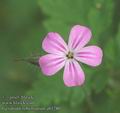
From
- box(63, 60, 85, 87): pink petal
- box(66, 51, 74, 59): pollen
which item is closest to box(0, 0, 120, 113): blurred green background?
box(66, 51, 74, 59): pollen

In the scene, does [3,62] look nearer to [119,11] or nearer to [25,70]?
[25,70]

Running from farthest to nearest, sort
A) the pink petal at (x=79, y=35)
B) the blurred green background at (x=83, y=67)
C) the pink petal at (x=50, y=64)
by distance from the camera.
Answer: the blurred green background at (x=83, y=67)
the pink petal at (x=79, y=35)
the pink petal at (x=50, y=64)

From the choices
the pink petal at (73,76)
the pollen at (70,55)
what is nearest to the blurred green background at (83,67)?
the pollen at (70,55)

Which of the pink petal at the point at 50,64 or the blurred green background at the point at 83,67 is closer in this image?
the pink petal at the point at 50,64

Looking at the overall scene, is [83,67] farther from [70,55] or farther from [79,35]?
[79,35]

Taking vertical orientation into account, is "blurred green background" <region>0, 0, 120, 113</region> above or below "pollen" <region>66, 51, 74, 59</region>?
above

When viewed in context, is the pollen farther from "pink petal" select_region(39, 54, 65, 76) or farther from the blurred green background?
the blurred green background

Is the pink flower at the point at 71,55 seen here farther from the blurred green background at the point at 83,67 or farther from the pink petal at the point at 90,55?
the blurred green background at the point at 83,67

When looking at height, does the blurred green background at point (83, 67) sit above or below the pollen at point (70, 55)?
above
